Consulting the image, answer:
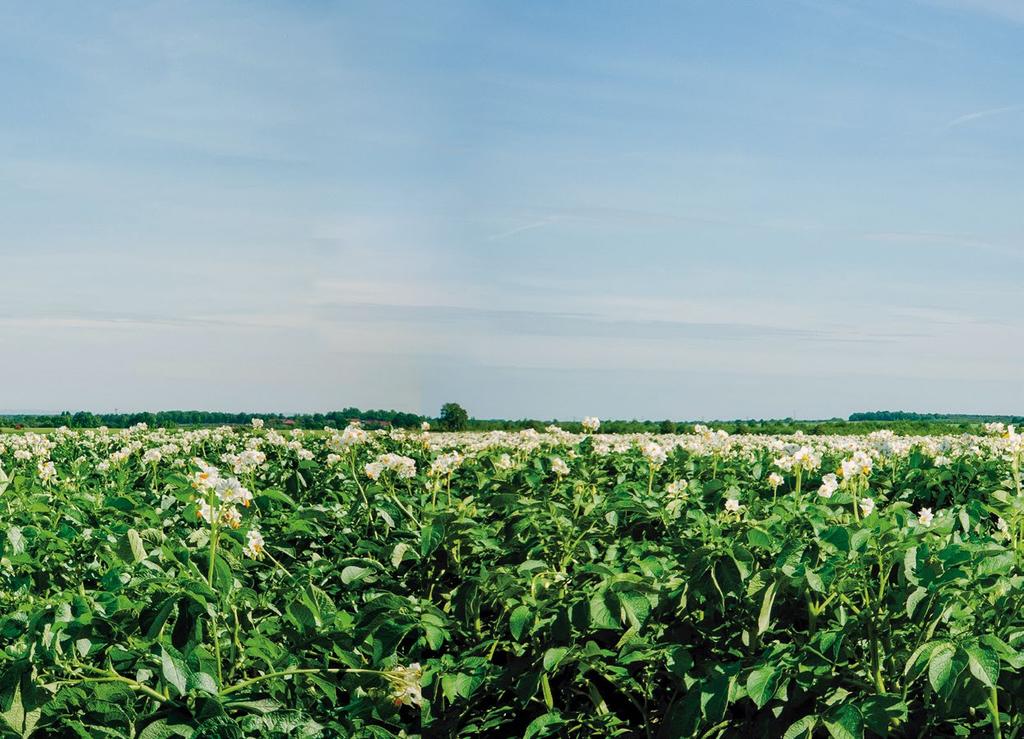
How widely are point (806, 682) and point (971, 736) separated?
0.53 m

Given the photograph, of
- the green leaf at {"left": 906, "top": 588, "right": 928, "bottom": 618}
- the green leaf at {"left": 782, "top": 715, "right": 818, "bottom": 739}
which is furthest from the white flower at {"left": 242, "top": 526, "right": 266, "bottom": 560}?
the green leaf at {"left": 906, "top": 588, "right": 928, "bottom": 618}

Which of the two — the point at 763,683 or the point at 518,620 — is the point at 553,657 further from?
the point at 763,683

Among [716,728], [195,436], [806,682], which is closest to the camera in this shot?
[806,682]

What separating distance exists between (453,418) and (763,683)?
15.9 m

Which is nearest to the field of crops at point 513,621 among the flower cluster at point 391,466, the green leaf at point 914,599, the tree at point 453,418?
the green leaf at point 914,599

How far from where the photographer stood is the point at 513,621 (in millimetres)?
2936

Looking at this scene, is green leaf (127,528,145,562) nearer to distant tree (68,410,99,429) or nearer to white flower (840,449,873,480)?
white flower (840,449,873,480)

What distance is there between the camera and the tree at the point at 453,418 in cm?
1803

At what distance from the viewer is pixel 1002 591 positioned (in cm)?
265

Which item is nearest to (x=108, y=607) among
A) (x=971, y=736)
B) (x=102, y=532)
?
(x=102, y=532)

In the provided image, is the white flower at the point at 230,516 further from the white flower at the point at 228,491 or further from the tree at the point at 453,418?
the tree at the point at 453,418

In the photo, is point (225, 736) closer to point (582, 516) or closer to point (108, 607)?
point (108, 607)

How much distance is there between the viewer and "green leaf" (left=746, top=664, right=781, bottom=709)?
2406 millimetres

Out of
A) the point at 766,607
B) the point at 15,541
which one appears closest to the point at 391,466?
the point at 15,541
